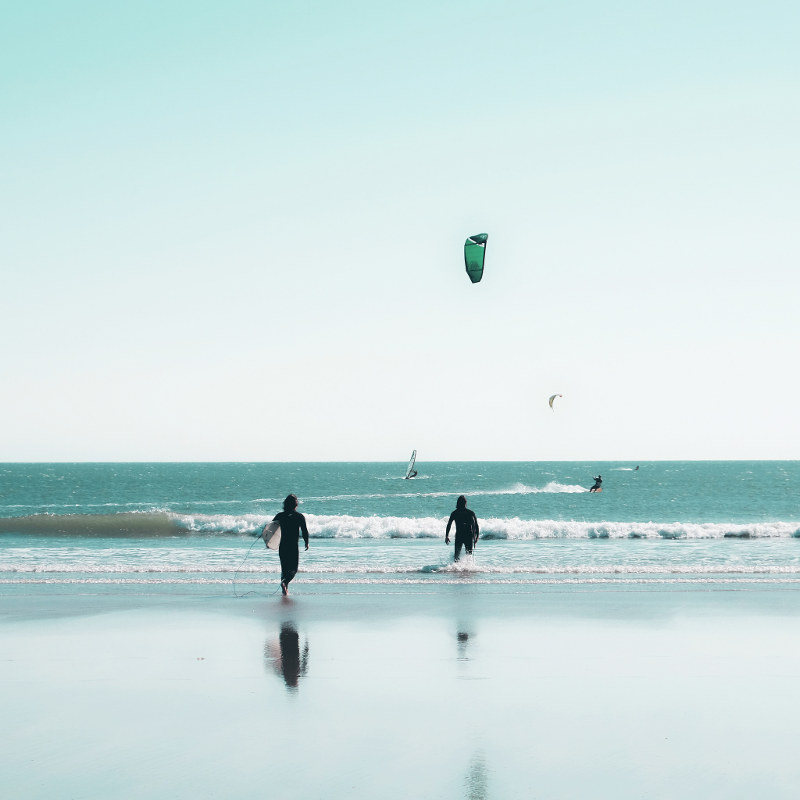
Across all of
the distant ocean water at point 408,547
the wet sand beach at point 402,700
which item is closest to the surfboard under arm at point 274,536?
the distant ocean water at point 408,547

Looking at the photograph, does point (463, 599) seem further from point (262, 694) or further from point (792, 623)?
point (262, 694)

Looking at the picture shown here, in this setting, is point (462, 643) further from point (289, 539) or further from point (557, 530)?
point (557, 530)

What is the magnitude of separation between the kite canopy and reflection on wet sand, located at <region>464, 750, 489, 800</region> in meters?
12.6

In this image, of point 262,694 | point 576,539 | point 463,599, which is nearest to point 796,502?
point 576,539

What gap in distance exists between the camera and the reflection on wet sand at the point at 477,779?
5180 mm

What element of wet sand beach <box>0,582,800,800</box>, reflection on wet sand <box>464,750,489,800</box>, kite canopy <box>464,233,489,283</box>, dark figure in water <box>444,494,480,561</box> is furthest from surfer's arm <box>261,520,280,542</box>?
reflection on wet sand <box>464,750,489,800</box>

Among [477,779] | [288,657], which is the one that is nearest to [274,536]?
[288,657]

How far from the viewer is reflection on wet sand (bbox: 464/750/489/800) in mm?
5180

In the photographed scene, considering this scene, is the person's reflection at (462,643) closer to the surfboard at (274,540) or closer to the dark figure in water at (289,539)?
the dark figure in water at (289,539)

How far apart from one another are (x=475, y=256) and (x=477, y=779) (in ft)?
43.5

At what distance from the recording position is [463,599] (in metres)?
13.1

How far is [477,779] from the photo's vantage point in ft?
17.9

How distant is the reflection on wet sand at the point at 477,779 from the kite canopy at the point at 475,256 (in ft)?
41.4

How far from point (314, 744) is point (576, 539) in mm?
22606
